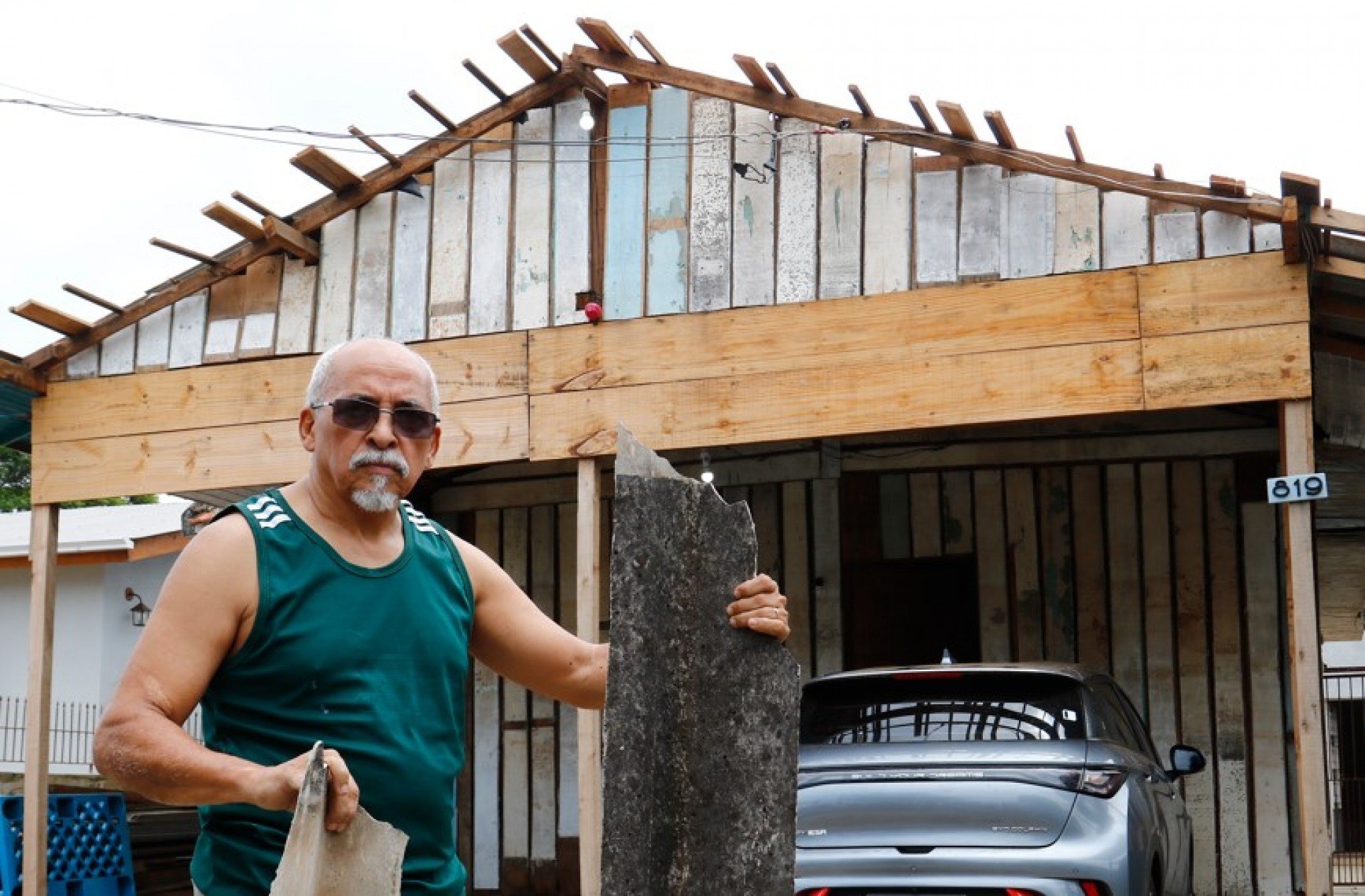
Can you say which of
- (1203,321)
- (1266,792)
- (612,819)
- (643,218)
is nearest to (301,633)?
(612,819)

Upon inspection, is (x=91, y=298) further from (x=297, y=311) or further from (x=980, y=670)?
(x=980, y=670)

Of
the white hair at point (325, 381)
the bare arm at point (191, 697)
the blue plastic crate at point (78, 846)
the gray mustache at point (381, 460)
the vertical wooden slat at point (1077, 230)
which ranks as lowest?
the blue plastic crate at point (78, 846)

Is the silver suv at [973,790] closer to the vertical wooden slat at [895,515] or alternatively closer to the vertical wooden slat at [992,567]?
the vertical wooden slat at [992,567]

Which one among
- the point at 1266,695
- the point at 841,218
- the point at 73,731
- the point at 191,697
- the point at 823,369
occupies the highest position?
the point at 841,218

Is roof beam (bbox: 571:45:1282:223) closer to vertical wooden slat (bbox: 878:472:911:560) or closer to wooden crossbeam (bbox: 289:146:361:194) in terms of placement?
wooden crossbeam (bbox: 289:146:361:194)

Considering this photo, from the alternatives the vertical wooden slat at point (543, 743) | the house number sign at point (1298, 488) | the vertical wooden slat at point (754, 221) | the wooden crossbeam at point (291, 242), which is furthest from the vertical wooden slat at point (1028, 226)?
the vertical wooden slat at point (543, 743)

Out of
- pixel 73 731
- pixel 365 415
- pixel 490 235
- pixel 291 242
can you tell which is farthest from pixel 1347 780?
pixel 365 415

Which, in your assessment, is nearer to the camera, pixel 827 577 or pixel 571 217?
pixel 571 217

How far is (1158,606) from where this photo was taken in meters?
12.2

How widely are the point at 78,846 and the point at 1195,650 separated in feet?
25.9

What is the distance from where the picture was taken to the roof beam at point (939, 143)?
367 inches

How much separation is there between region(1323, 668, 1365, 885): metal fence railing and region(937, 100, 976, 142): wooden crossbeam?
890 centimetres

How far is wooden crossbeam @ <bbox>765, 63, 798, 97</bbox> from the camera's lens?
10281 millimetres

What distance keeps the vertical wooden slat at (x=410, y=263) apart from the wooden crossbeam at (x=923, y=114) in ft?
11.7
